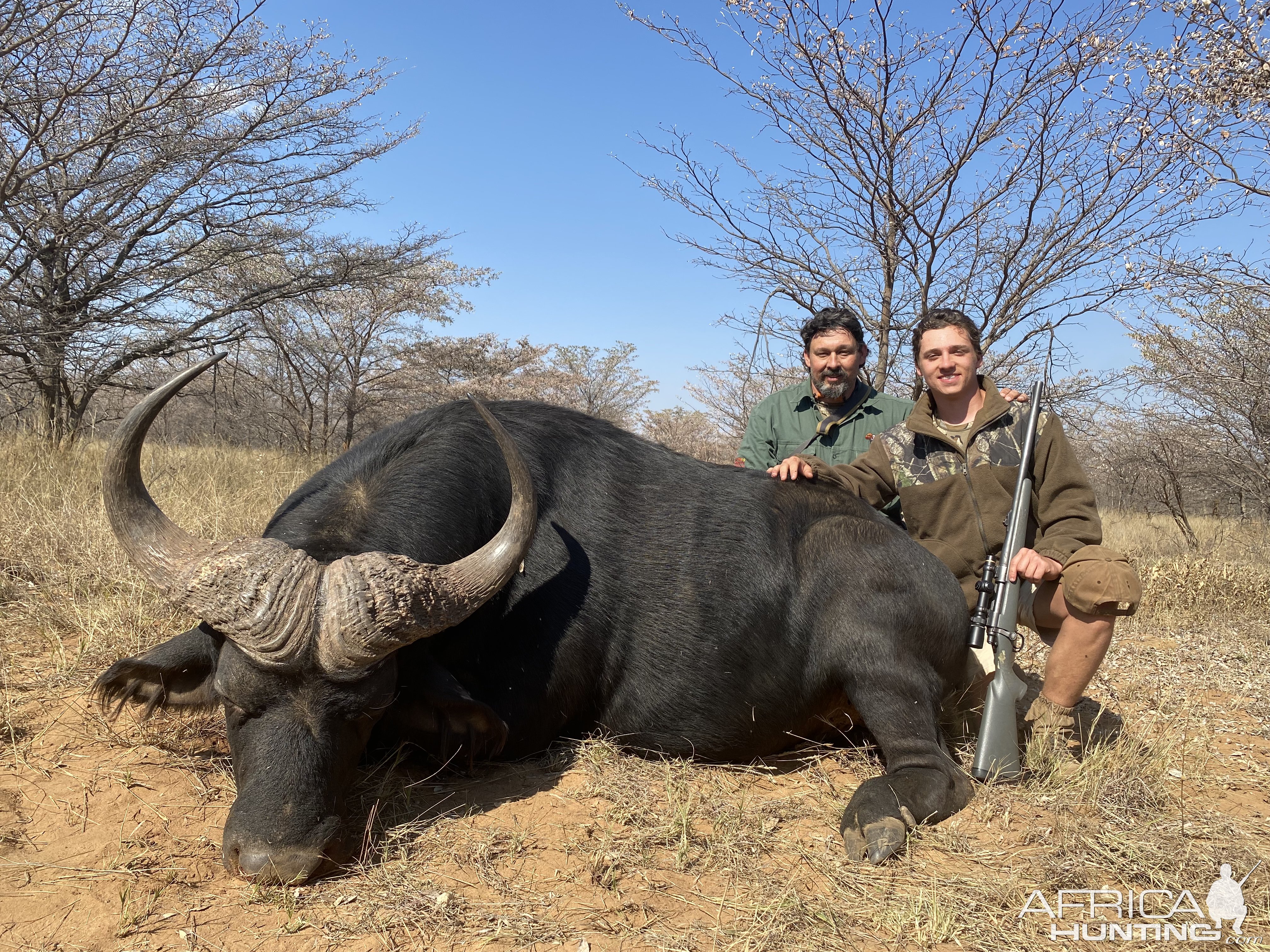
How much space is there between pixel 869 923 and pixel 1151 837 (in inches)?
49.9

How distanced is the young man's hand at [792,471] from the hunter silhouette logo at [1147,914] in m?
2.08

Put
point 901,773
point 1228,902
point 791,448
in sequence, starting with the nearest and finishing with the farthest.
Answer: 1. point 1228,902
2. point 901,773
3. point 791,448

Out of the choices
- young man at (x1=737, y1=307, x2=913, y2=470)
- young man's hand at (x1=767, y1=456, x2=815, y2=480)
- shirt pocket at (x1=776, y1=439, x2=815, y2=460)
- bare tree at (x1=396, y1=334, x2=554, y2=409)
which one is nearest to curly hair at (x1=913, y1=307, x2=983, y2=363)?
young man's hand at (x1=767, y1=456, x2=815, y2=480)

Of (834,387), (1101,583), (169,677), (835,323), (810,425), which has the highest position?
(835,323)

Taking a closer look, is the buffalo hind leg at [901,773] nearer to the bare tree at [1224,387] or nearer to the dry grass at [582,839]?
the dry grass at [582,839]

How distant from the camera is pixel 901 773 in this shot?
10.6ft

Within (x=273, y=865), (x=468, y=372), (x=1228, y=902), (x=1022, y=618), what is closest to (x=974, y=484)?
(x=1022, y=618)

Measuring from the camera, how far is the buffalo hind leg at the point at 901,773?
112 inches

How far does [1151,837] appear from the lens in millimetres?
2926

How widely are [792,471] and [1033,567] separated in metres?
1.19

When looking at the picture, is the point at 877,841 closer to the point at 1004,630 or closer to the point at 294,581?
the point at 1004,630

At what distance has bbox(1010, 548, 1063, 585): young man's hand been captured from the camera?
3607mm

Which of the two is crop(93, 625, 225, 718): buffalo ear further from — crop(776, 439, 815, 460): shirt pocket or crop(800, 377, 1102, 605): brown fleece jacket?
crop(776, 439, 815, 460): shirt pocket

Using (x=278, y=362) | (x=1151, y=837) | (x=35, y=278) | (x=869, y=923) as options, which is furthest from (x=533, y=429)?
(x=278, y=362)
